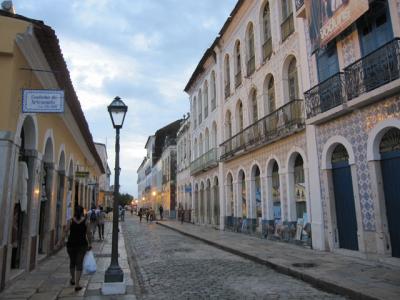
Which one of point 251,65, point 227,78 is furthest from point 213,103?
point 251,65

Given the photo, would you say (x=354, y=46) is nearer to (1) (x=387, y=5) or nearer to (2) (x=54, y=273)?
(1) (x=387, y=5)

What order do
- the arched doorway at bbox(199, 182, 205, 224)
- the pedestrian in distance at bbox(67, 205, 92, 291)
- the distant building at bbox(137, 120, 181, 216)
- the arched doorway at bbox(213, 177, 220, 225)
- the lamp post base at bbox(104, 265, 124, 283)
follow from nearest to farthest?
the lamp post base at bbox(104, 265, 124, 283) < the pedestrian in distance at bbox(67, 205, 92, 291) < the arched doorway at bbox(213, 177, 220, 225) < the arched doorway at bbox(199, 182, 205, 224) < the distant building at bbox(137, 120, 181, 216)

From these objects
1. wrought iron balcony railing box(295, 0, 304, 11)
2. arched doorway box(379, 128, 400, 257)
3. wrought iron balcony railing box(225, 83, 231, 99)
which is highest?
wrought iron balcony railing box(225, 83, 231, 99)

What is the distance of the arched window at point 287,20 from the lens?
1512 cm

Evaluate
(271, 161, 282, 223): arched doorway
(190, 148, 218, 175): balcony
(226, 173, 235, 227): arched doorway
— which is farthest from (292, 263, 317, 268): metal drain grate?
(190, 148, 218, 175): balcony

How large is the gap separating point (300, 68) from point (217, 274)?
8.24m

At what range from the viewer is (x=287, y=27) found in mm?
15406

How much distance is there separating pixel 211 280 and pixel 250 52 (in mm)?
13797

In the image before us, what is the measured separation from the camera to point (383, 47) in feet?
30.7

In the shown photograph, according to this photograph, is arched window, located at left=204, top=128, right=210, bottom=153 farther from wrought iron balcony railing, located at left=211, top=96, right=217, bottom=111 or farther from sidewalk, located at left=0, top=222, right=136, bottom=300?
sidewalk, located at left=0, top=222, right=136, bottom=300

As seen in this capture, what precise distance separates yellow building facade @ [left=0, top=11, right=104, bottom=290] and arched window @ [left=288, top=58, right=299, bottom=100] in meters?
7.91

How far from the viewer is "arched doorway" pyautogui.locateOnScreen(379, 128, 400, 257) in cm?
955

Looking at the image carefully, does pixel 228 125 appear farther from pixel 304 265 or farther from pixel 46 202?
pixel 304 265

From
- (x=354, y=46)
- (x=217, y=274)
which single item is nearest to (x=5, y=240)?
(x=217, y=274)
